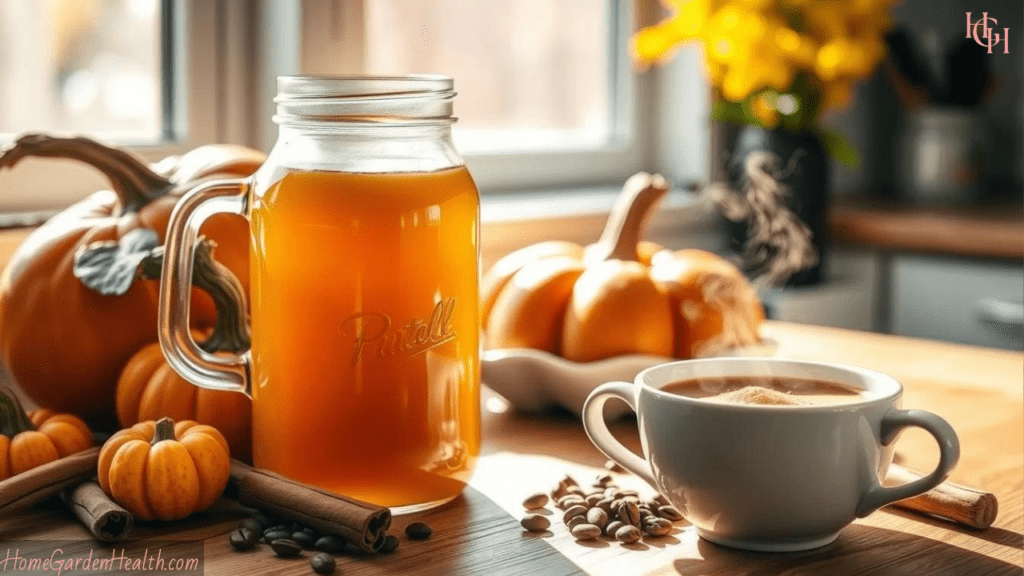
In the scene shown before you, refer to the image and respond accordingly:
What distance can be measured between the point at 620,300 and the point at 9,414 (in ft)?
1.74

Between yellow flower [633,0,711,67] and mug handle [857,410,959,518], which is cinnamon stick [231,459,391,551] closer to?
mug handle [857,410,959,518]

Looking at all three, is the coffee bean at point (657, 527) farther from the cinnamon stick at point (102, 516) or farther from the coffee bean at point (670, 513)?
the cinnamon stick at point (102, 516)

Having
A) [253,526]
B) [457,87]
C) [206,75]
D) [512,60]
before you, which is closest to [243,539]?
[253,526]

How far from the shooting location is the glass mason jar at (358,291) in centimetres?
73

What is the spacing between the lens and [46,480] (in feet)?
2.47

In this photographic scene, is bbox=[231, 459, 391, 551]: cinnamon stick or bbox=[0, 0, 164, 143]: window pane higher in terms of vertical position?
bbox=[0, 0, 164, 143]: window pane

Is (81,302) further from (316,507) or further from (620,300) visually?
(620,300)

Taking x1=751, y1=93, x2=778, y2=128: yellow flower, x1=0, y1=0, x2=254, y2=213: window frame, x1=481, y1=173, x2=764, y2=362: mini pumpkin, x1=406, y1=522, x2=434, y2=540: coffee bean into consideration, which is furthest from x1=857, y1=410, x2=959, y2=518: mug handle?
x1=751, y1=93, x2=778, y2=128: yellow flower

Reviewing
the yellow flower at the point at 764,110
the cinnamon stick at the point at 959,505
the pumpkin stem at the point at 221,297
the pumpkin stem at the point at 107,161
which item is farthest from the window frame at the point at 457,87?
the cinnamon stick at the point at 959,505

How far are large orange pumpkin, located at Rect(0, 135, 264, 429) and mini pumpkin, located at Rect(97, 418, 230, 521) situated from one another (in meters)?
0.18

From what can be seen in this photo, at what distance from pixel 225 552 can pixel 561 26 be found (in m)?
1.71

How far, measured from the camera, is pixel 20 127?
147cm

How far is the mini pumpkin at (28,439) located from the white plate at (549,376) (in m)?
0.35

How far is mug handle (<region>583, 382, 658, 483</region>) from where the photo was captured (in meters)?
0.75
